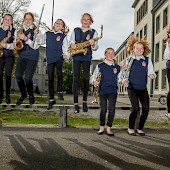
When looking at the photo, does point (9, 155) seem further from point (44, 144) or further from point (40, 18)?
point (40, 18)

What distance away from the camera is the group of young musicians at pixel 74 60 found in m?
6.77

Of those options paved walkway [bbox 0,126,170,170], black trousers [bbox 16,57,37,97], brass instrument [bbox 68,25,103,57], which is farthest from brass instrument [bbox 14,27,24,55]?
paved walkway [bbox 0,126,170,170]

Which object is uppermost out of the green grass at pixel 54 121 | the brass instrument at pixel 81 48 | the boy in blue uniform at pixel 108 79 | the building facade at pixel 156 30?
the building facade at pixel 156 30

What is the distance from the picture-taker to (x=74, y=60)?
6.78 m

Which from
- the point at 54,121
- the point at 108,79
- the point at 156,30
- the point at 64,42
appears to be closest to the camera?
the point at 64,42

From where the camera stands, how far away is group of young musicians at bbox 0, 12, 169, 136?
6766mm

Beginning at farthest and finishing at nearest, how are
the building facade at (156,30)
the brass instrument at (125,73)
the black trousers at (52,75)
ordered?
the building facade at (156,30) → the brass instrument at (125,73) → the black trousers at (52,75)

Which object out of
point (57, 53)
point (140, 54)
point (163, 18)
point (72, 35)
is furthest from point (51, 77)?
point (163, 18)

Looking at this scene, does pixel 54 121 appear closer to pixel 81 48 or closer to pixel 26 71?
pixel 26 71

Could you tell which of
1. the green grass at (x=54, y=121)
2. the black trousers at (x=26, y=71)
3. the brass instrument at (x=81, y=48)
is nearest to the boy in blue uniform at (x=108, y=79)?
the brass instrument at (x=81, y=48)

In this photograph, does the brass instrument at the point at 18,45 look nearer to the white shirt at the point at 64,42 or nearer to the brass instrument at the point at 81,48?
the white shirt at the point at 64,42

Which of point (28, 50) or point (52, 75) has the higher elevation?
point (28, 50)

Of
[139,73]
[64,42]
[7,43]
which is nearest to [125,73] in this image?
[139,73]

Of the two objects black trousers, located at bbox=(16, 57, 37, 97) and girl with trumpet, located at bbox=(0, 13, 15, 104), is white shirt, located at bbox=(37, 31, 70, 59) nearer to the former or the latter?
black trousers, located at bbox=(16, 57, 37, 97)
